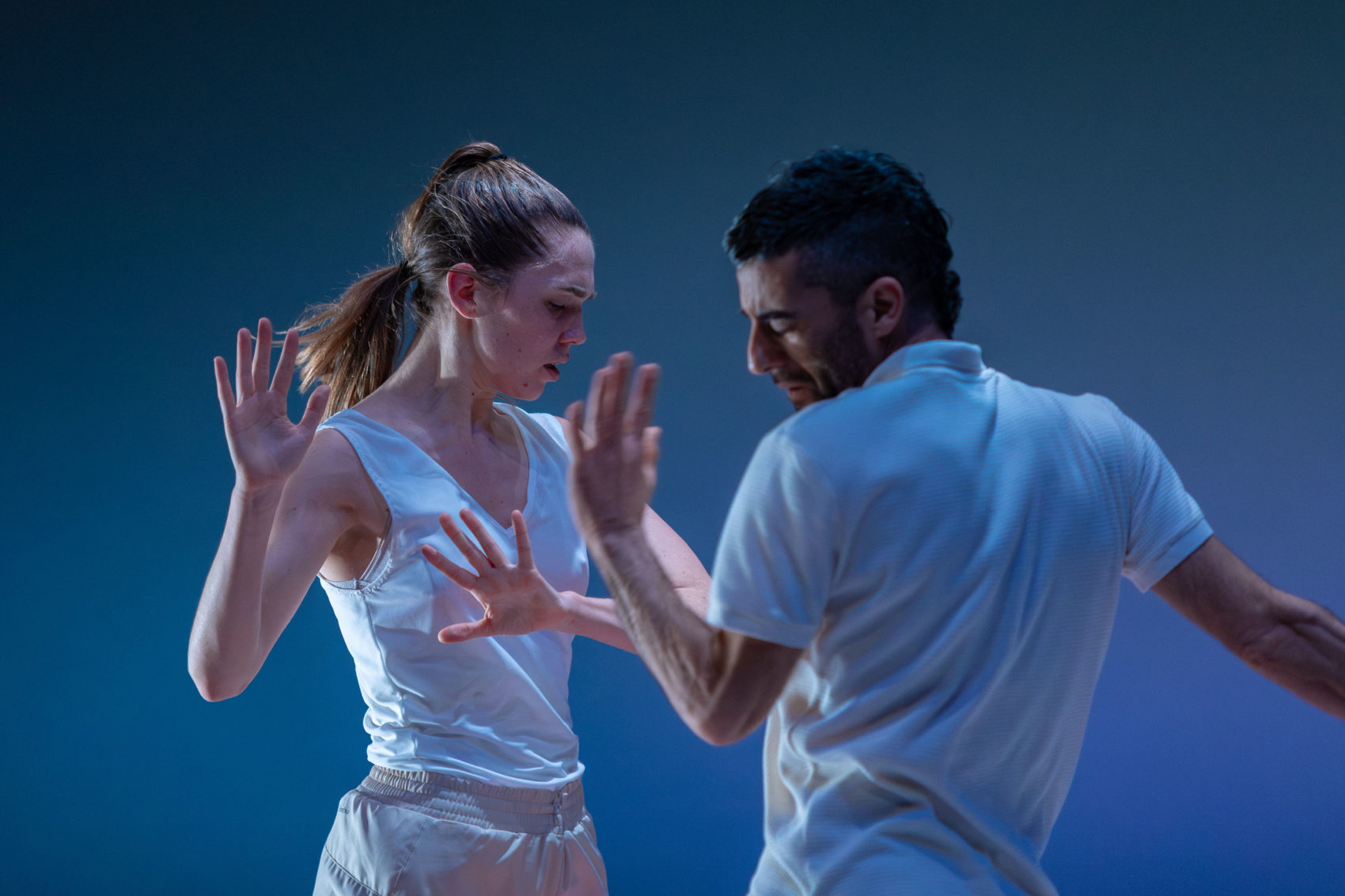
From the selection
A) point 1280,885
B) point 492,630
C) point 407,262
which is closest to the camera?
point 492,630

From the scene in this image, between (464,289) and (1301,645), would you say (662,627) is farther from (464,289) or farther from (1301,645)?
(464,289)

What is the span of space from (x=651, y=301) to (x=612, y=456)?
6.13 ft

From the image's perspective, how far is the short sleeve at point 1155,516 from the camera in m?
1.04

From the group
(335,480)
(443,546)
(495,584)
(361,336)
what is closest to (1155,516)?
(495,584)

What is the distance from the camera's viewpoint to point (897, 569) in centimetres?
92

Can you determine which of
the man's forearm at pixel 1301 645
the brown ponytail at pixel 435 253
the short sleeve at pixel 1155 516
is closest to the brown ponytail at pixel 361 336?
the brown ponytail at pixel 435 253

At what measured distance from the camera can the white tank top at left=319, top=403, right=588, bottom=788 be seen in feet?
4.72

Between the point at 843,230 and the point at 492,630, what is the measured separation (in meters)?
0.68

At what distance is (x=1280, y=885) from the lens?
271cm

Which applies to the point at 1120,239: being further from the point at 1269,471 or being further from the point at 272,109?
the point at 272,109

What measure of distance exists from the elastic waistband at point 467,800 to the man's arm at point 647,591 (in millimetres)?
545

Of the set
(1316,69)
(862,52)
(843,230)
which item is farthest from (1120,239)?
(843,230)

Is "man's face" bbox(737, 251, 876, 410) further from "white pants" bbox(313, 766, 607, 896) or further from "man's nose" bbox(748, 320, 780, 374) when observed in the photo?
"white pants" bbox(313, 766, 607, 896)

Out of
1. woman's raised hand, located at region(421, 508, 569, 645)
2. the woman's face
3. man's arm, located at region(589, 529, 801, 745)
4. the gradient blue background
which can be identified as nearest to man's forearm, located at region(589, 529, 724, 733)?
man's arm, located at region(589, 529, 801, 745)
